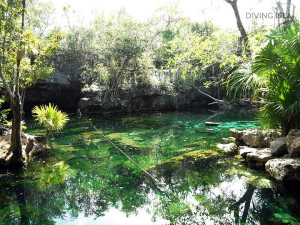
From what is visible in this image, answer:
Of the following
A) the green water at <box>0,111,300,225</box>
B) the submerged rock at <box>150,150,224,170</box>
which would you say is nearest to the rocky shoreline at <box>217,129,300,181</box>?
the green water at <box>0,111,300,225</box>

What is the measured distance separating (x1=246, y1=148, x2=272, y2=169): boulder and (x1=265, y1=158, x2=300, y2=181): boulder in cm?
58

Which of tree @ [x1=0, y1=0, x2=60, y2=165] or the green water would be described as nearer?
the green water

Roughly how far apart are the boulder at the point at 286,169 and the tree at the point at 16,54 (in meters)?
6.35

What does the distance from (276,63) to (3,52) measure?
22.9 feet

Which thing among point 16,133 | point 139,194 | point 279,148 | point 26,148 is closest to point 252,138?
point 279,148

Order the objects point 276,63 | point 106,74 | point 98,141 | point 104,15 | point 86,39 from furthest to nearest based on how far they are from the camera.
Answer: point 104,15, point 86,39, point 106,74, point 98,141, point 276,63

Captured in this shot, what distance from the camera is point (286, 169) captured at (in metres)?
4.55

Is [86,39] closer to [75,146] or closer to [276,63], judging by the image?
[75,146]

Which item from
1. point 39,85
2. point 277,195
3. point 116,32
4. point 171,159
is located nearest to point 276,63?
point 277,195

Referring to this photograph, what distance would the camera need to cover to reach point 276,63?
17.6ft

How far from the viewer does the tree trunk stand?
564 centimetres

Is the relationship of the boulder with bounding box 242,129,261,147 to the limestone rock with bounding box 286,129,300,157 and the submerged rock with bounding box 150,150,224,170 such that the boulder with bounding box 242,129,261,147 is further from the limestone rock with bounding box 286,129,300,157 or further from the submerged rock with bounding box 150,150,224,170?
the limestone rock with bounding box 286,129,300,157

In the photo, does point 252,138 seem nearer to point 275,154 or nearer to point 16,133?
point 275,154

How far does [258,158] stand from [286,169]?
3.50 feet
